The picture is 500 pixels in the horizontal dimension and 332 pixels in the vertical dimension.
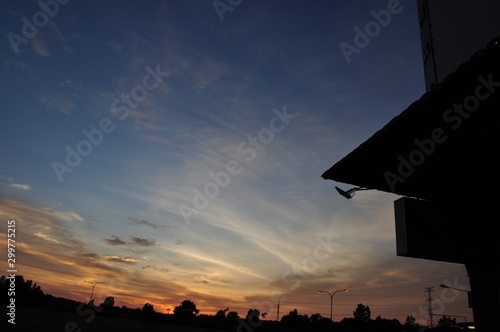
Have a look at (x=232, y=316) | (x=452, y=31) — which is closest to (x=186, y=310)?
(x=232, y=316)

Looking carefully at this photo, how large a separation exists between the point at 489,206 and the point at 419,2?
39.7 ft

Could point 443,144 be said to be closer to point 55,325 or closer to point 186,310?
point 55,325

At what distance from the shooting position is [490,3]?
28.7ft

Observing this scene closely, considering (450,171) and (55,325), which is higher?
(450,171)

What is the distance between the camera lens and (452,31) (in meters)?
10.8

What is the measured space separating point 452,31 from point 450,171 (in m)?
7.63

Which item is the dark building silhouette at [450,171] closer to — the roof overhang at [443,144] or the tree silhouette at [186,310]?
the roof overhang at [443,144]

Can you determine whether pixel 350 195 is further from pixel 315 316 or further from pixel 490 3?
pixel 315 316

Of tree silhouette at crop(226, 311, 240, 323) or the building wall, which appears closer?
the building wall

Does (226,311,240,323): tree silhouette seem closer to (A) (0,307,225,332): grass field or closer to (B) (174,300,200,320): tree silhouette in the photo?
(B) (174,300,200,320): tree silhouette

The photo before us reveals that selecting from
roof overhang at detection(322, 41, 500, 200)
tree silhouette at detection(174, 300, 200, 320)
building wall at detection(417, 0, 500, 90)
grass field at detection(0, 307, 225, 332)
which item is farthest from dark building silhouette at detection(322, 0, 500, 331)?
tree silhouette at detection(174, 300, 200, 320)

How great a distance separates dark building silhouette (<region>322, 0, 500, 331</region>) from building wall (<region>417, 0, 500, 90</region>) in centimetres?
505

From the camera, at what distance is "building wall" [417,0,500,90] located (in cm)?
878

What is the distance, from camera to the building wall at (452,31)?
28.8 ft
